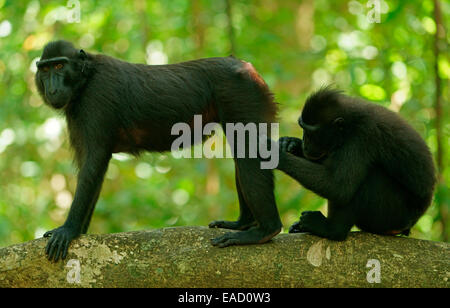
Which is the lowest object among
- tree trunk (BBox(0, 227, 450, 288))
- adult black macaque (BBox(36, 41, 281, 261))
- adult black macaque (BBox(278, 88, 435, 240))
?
tree trunk (BBox(0, 227, 450, 288))

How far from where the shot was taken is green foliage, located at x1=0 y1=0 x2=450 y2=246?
9133 mm

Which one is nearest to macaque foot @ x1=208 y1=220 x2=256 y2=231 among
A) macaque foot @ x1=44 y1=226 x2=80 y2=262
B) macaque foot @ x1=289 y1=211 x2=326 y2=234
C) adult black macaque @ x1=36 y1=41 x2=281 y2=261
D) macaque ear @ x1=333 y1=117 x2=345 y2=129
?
adult black macaque @ x1=36 y1=41 x2=281 y2=261

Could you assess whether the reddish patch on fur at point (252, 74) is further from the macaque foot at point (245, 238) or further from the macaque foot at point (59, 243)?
the macaque foot at point (59, 243)

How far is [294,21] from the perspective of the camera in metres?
12.8

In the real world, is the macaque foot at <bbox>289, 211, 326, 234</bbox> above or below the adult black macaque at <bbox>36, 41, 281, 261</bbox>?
below

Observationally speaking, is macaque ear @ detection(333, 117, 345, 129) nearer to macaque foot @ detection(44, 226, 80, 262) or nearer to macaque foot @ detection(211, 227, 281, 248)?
macaque foot @ detection(211, 227, 281, 248)

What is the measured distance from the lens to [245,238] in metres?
5.03

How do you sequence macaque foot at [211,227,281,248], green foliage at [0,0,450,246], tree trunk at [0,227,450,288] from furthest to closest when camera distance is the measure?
green foliage at [0,0,450,246], macaque foot at [211,227,281,248], tree trunk at [0,227,450,288]

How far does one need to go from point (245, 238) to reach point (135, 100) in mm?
1945

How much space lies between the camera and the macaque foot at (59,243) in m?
4.74

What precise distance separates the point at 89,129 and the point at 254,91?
1.76 meters

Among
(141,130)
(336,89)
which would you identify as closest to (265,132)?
(336,89)

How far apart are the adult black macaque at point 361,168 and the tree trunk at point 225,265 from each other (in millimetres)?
275

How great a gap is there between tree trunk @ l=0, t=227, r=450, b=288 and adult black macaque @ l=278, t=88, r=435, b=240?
0.28m
